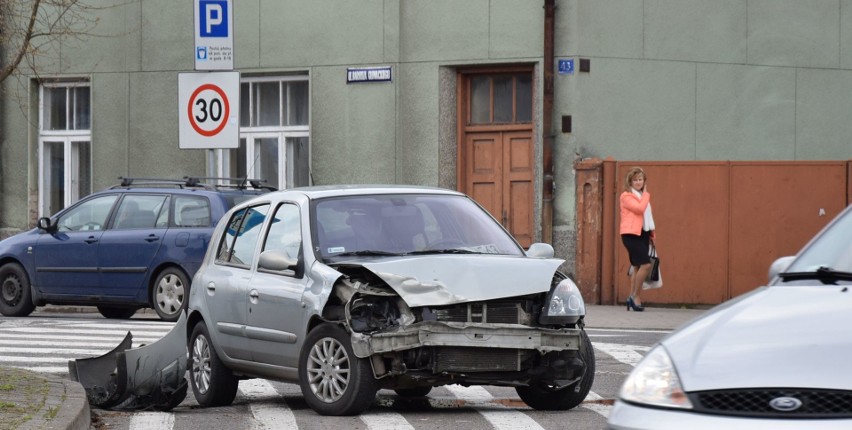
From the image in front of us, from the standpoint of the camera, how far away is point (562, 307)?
974 centimetres

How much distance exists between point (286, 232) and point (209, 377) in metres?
1.26

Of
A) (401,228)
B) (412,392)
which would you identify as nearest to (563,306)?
(401,228)

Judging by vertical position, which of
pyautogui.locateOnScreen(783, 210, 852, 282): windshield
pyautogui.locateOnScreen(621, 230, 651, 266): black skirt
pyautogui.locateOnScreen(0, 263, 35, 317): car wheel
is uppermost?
pyautogui.locateOnScreen(783, 210, 852, 282): windshield

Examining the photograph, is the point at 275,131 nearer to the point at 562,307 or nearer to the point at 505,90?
the point at 505,90

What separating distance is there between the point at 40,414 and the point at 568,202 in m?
14.9

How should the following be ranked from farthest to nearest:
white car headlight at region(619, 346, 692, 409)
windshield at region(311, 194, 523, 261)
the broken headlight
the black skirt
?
the black skirt → windshield at region(311, 194, 523, 261) → the broken headlight → white car headlight at region(619, 346, 692, 409)

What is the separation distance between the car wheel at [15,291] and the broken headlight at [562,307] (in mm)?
12063

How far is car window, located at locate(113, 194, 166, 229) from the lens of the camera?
19266 mm

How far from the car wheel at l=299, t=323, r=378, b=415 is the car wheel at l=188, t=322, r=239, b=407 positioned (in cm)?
126

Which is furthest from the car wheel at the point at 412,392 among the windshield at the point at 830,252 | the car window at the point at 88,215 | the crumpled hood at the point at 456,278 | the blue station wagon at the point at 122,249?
the car window at the point at 88,215

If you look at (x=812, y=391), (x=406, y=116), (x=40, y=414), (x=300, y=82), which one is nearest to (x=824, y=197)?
(x=406, y=116)

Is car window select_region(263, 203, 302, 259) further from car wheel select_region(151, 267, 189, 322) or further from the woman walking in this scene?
the woman walking

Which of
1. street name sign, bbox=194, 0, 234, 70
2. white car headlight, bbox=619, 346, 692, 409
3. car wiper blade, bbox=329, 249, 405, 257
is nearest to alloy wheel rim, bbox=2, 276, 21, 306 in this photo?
street name sign, bbox=194, 0, 234, 70

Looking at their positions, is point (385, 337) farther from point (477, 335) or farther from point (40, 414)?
point (40, 414)
